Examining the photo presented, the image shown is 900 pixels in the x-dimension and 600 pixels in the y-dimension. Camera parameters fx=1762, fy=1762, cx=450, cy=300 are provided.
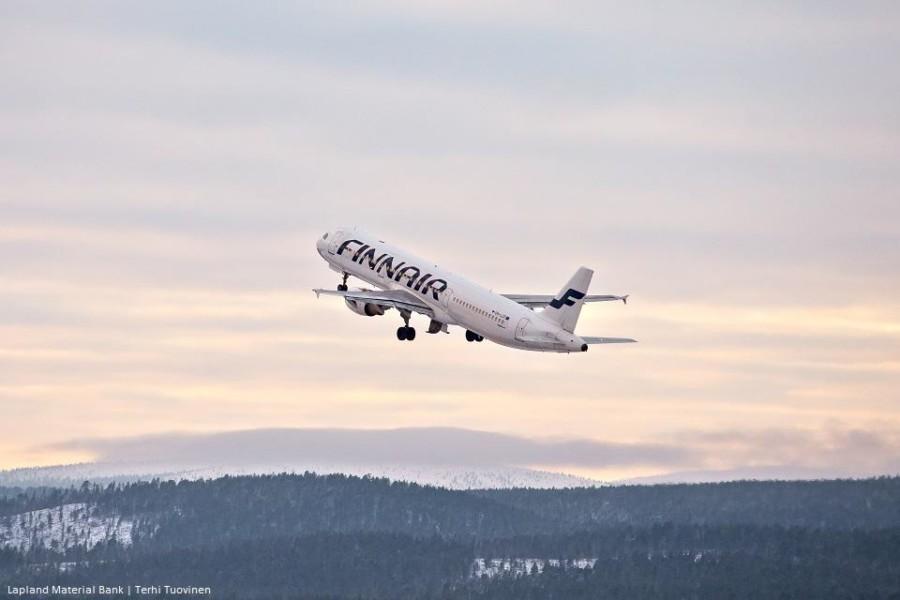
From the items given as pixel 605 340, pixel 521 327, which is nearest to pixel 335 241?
pixel 521 327

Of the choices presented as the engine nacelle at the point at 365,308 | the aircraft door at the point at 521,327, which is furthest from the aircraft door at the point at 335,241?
the aircraft door at the point at 521,327

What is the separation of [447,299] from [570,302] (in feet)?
42.1

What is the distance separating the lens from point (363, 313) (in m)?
169

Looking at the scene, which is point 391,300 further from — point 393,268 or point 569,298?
point 569,298

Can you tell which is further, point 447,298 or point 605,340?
point 447,298

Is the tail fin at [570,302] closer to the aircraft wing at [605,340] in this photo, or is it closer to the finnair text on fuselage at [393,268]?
the aircraft wing at [605,340]

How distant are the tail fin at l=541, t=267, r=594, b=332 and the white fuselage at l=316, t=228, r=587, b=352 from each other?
647 millimetres

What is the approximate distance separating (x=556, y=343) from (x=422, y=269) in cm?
1726

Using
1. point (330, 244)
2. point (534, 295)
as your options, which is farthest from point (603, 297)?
point (330, 244)

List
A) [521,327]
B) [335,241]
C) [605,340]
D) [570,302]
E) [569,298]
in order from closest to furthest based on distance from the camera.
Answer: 1. [605,340]
2. [570,302]
3. [569,298]
4. [521,327]
5. [335,241]

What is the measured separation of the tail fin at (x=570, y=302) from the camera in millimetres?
158000

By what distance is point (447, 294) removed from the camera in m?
165

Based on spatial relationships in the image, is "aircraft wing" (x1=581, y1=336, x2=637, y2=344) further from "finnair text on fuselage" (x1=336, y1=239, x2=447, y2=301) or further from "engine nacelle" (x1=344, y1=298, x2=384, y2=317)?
"engine nacelle" (x1=344, y1=298, x2=384, y2=317)

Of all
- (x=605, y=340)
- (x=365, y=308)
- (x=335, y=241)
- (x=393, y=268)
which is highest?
(x=335, y=241)
